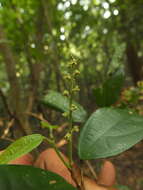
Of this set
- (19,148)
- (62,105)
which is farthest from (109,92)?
(19,148)

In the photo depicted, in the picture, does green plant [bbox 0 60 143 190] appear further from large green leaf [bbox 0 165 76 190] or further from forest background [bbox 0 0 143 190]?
forest background [bbox 0 0 143 190]

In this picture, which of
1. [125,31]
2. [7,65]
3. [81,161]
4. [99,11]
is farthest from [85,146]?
[125,31]

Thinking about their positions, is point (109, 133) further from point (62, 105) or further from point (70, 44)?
point (70, 44)

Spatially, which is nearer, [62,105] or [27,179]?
[27,179]

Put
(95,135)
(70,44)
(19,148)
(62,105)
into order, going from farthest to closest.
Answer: (70,44) < (62,105) < (95,135) < (19,148)

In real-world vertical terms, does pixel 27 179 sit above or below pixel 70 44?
below

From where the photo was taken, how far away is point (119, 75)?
2.64 ft

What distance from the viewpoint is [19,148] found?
44cm

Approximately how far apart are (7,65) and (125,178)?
1.33 m

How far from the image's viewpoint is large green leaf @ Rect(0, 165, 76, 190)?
44 centimetres

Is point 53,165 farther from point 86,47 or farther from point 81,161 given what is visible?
point 86,47

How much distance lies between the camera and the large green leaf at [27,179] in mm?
439

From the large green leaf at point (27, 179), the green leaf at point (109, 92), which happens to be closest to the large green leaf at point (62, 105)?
the green leaf at point (109, 92)

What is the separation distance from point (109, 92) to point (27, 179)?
398mm
